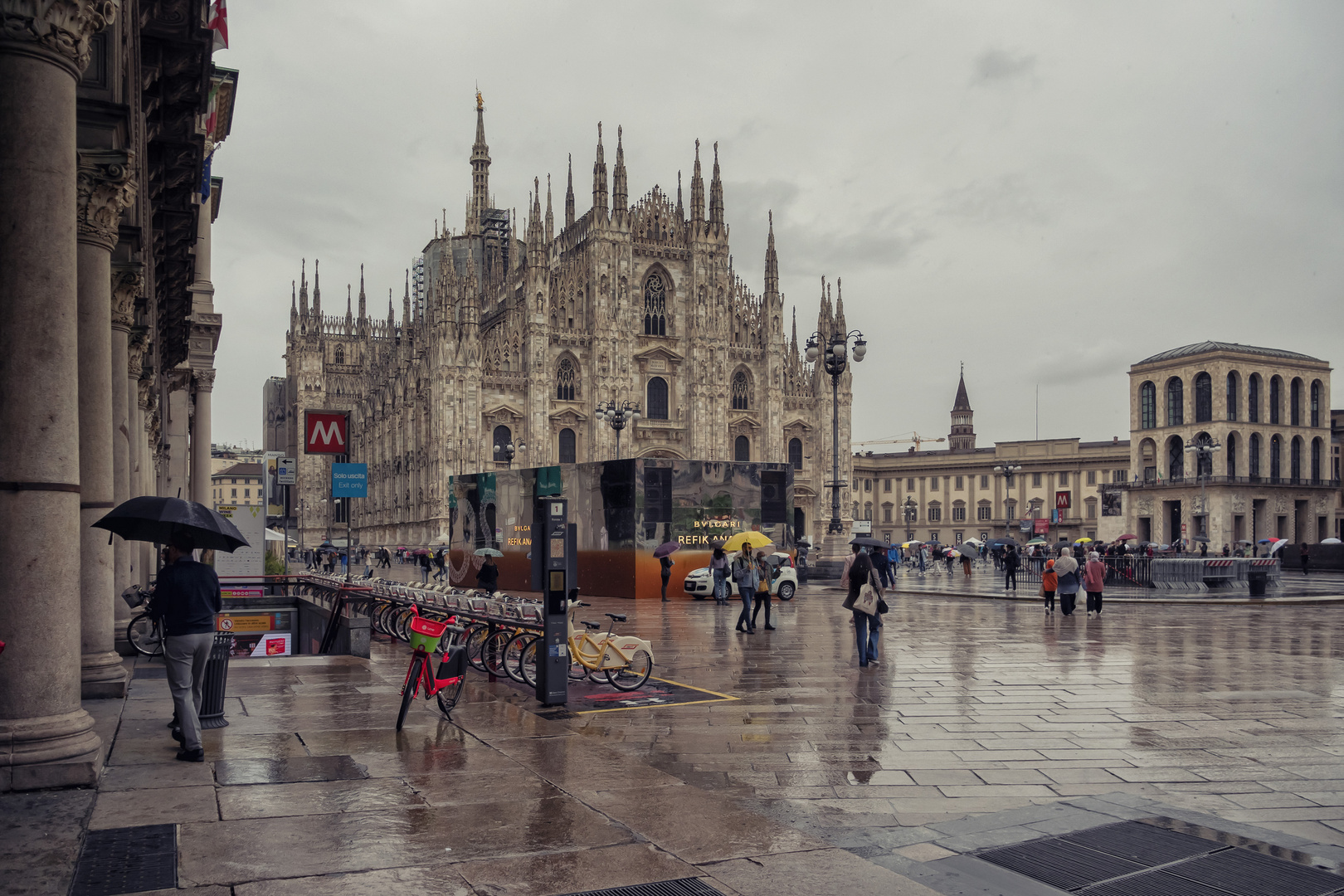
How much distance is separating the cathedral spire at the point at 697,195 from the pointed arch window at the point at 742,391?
34.0ft

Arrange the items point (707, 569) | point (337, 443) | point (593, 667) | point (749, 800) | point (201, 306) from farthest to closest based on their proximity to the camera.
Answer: point (707, 569) → point (201, 306) → point (337, 443) → point (593, 667) → point (749, 800)

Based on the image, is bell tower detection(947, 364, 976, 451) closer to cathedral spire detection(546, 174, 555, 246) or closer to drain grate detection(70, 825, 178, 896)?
cathedral spire detection(546, 174, 555, 246)

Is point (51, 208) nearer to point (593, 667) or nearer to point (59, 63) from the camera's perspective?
point (59, 63)

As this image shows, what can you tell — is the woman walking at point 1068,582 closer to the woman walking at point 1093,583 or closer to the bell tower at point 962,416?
the woman walking at point 1093,583

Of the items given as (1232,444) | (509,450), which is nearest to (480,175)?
(509,450)

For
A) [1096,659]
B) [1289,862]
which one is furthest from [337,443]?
[1289,862]

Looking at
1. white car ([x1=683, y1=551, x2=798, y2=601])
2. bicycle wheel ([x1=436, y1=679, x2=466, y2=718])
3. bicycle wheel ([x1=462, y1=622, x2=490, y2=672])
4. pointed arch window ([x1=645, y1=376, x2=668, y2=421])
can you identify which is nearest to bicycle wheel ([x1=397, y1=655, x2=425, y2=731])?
bicycle wheel ([x1=436, y1=679, x2=466, y2=718])

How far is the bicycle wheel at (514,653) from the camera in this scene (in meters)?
12.4

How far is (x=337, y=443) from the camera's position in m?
18.1

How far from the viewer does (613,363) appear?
66312mm

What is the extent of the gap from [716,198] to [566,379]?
15622 mm

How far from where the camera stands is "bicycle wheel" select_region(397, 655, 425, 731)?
875cm

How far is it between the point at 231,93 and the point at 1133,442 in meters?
77.0

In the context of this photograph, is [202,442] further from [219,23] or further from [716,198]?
[716,198]
